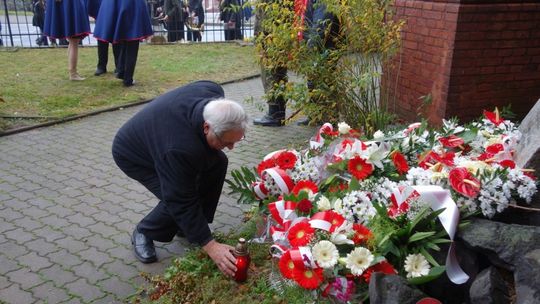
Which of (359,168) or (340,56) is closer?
(359,168)

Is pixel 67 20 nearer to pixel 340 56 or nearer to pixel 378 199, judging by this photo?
pixel 340 56

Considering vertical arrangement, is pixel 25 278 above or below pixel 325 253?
below

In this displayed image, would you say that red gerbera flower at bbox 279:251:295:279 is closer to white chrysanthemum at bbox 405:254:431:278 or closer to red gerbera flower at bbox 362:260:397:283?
red gerbera flower at bbox 362:260:397:283

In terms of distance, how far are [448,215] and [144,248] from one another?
6.14 ft

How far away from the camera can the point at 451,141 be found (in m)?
3.41

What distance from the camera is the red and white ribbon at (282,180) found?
3225 mm

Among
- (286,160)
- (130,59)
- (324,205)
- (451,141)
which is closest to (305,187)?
(324,205)

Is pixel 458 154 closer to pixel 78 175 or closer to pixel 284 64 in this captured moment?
pixel 284 64

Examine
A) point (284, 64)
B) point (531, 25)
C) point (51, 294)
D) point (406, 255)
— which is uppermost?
point (531, 25)

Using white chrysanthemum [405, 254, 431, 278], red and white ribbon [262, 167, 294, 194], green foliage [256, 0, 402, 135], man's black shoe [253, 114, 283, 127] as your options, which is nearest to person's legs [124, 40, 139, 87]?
man's black shoe [253, 114, 283, 127]

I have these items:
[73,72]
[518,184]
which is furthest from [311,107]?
[73,72]

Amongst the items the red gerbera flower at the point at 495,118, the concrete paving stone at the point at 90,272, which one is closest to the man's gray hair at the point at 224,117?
the concrete paving stone at the point at 90,272

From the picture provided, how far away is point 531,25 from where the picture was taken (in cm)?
482

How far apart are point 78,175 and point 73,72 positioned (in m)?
4.16
